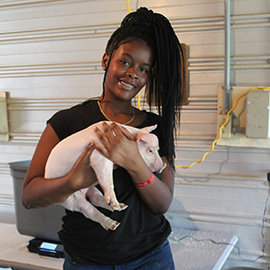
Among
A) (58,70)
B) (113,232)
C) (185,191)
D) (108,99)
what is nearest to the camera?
(113,232)

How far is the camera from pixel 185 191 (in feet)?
8.04

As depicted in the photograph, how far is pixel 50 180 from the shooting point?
103 cm

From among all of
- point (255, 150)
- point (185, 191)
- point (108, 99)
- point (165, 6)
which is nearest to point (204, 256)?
point (185, 191)

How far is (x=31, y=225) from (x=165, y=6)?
188 cm

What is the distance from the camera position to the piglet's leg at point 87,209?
104 centimetres

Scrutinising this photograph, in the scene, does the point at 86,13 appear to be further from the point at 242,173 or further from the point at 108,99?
the point at 242,173

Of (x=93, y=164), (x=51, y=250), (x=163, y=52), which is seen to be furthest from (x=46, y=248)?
(x=163, y=52)

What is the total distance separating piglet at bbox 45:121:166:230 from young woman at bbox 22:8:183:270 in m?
0.03

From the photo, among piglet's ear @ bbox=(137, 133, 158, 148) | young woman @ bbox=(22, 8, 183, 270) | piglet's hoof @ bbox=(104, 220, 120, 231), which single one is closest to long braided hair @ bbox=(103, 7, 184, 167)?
young woman @ bbox=(22, 8, 183, 270)

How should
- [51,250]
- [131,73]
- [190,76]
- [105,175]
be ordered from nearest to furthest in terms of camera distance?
[105,175], [131,73], [51,250], [190,76]

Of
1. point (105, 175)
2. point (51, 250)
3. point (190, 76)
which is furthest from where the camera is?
point (190, 76)

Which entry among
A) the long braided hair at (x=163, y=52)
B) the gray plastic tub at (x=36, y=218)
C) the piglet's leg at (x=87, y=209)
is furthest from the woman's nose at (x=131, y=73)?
the gray plastic tub at (x=36, y=218)

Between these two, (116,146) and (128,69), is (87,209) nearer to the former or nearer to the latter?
(116,146)

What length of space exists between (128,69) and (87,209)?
53cm
